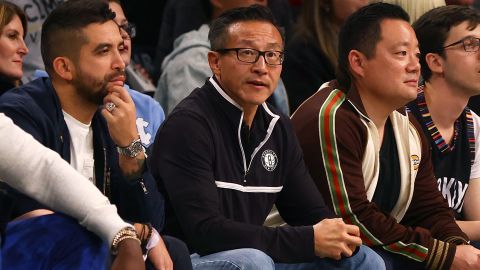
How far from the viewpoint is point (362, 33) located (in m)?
4.48

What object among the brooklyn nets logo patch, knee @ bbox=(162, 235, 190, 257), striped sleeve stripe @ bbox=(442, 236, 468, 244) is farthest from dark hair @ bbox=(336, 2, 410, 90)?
knee @ bbox=(162, 235, 190, 257)

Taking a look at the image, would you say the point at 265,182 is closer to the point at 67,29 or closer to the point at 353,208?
the point at 353,208

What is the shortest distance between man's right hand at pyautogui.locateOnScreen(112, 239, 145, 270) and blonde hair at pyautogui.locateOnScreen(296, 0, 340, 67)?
2.72m

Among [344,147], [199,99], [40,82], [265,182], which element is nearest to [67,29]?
[40,82]

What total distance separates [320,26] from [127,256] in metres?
2.87

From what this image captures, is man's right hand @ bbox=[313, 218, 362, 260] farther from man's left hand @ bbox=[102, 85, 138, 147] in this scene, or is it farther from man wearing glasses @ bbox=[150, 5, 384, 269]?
man's left hand @ bbox=[102, 85, 138, 147]

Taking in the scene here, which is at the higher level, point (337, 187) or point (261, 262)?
point (337, 187)

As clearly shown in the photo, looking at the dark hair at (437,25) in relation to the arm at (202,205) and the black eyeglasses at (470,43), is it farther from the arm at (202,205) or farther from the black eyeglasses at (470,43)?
the arm at (202,205)

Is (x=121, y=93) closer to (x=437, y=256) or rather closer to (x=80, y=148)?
(x=80, y=148)

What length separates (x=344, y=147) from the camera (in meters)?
4.20

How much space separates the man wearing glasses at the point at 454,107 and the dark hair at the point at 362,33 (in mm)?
419

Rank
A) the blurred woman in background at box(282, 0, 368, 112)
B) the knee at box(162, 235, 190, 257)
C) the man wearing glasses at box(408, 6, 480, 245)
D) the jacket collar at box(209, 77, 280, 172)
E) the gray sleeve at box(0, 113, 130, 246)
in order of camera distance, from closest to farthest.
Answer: the gray sleeve at box(0, 113, 130, 246)
the knee at box(162, 235, 190, 257)
the jacket collar at box(209, 77, 280, 172)
the man wearing glasses at box(408, 6, 480, 245)
the blurred woman in background at box(282, 0, 368, 112)

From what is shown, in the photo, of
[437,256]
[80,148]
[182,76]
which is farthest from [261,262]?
[182,76]

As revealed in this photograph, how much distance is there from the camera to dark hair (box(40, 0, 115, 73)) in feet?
12.5
